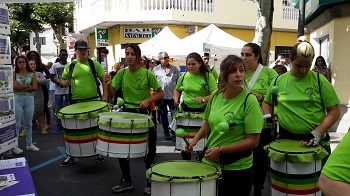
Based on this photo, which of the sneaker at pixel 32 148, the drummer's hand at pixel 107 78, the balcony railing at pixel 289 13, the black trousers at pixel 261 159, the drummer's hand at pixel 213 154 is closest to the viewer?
the drummer's hand at pixel 213 154

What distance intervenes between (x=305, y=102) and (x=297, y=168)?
65cm

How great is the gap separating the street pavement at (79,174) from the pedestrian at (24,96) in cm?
34

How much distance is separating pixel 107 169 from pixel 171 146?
6.55ft

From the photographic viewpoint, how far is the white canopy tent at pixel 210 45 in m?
12.7

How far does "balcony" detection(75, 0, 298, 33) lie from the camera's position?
20422 mm

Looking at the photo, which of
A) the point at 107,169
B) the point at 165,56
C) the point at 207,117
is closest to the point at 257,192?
the point at 207,117

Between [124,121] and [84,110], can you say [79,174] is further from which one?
[124,121]

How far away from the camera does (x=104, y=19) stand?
69.7 feet

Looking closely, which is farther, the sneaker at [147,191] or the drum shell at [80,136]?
the drum shell at [80,136]

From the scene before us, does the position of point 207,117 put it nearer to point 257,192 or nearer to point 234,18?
point 257,192

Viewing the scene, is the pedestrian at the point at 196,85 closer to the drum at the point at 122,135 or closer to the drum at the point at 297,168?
the drum at the point at 122,135

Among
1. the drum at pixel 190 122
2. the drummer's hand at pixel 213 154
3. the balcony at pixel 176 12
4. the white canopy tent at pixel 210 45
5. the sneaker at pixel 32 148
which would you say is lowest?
the sneaker at pixel 32 148

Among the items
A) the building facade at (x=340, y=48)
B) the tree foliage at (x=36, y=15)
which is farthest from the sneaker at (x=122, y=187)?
the tree foliage at (x=36, y=15)

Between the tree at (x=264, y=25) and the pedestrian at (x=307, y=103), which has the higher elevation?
the tree at (x=264, y=25)
